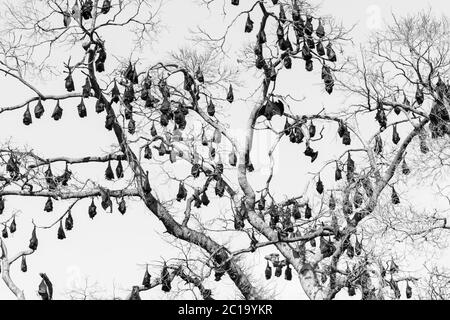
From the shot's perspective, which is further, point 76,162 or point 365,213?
point 76,162

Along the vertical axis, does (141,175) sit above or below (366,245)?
above

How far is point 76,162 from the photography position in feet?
58.0

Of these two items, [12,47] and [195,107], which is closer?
[12,47]

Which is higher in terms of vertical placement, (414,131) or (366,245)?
(414,131)

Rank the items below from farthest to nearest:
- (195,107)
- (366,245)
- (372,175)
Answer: (195,107), (372,175), (366,245)

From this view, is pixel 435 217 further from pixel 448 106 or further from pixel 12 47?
pixel 12 47

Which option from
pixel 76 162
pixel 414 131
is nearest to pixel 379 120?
pixel 414 131

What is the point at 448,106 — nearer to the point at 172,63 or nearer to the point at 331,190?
the point at 331,190

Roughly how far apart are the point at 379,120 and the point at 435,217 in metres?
2.27

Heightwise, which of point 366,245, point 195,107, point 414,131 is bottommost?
point 366,245

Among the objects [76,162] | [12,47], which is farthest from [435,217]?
[12,47]

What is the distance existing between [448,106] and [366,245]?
3.45 meters

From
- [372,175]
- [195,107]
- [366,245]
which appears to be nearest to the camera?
[366,245]

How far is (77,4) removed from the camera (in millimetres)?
16094
